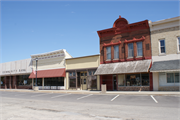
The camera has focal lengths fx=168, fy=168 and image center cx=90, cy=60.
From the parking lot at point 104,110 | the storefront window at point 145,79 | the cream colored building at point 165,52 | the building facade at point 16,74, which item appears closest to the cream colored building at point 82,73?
the storefront window at point 145,79

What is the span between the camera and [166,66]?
750 inches

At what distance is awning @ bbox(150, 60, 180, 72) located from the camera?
18.4m

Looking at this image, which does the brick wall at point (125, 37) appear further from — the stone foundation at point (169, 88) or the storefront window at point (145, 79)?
the stone foundation at point (169, 88)

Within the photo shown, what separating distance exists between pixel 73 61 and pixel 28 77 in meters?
13.4

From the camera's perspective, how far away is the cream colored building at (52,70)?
29344 millimetres

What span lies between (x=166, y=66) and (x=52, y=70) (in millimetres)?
19482

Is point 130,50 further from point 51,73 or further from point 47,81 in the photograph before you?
point 47,81

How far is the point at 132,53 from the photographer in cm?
2261

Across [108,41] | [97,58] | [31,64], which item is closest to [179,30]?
[108,41]

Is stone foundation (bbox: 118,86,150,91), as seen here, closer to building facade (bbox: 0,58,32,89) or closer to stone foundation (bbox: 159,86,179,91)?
stone foundation (bbox: 159,86,179,91)

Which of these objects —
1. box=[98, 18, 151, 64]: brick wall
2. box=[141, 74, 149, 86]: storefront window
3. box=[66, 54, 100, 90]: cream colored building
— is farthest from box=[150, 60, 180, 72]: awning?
box=[66, 54, 100, 90]: cream colored building

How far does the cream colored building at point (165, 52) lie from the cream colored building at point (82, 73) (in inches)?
330

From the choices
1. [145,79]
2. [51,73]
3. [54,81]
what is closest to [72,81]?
[54,81]

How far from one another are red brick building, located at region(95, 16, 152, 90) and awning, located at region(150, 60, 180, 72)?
0.80 metres
